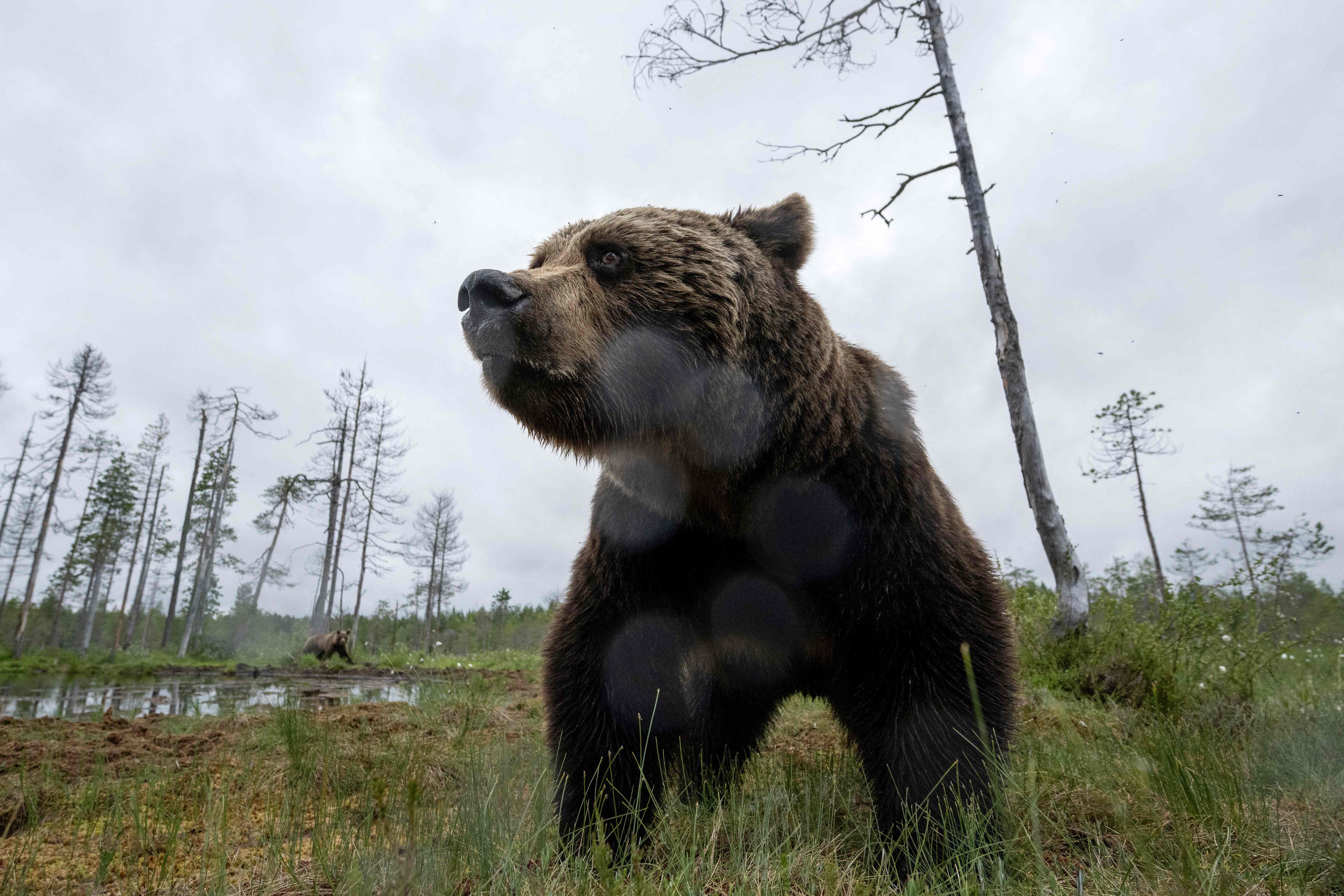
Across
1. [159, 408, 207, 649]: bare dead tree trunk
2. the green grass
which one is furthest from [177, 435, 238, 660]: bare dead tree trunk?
the green grass

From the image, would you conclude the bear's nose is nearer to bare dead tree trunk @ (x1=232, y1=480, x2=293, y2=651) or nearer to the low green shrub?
the low green shrub

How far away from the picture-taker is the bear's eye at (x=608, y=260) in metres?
2.42

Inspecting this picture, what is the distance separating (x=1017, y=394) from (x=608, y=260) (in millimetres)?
5885

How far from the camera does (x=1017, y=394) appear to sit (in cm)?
691

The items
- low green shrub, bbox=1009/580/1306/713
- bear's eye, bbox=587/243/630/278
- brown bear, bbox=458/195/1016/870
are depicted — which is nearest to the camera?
brown bear, bbox=458/195/1016/870

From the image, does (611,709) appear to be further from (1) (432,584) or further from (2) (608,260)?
(1) (432,584)

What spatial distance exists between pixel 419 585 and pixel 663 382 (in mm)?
42661

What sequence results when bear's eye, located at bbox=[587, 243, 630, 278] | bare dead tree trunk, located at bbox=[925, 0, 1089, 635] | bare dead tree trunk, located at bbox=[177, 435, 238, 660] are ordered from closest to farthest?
bear's eye, located at bbox=[587, 243, 630, 278] → bare dead tree trunk, located at bbox=[925, 0, 1089, 635] → bare dead tree trunk, located at bbox=[177, 435, 238, 660]

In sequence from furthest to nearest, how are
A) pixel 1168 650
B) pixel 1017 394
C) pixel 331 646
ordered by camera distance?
pixel 331 646 < pixel 1017 394 < pixel 1168 650

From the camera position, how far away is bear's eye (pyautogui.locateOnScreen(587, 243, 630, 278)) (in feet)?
7.95

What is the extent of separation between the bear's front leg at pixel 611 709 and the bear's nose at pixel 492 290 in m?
1.09

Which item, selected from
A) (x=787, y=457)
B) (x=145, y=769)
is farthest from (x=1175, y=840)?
(x=145, y=769)

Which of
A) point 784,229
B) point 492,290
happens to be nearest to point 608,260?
point 492,290

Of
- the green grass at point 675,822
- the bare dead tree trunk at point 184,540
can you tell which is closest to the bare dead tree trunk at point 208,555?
the bare dead tree trunk at point 184,540
